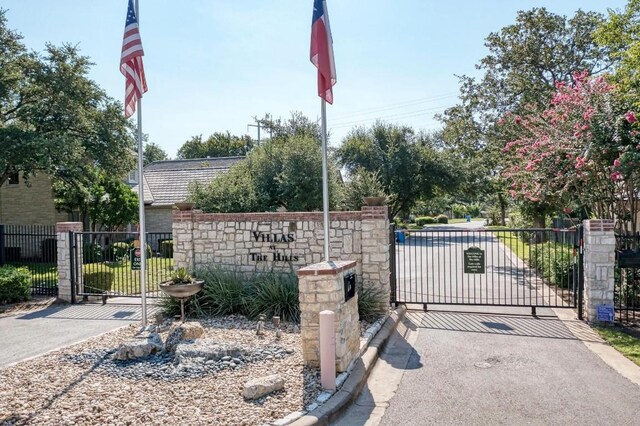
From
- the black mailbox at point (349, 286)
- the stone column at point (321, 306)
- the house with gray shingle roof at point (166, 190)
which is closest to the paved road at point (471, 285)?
the black mailbox at point (349, 286)

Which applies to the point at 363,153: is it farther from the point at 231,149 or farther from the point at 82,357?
the point at 231,149

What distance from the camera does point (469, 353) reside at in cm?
721

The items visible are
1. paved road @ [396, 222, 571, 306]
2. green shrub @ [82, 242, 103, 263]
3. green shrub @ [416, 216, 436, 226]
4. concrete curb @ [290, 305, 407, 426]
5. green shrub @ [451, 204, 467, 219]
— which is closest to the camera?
concrete curb @ [290, 305, 407, 426]

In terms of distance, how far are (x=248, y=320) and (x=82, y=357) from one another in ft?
9.83

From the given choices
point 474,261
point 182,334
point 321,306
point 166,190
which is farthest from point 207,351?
point 166,190

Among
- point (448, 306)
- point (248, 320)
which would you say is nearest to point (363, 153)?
point (448, 306)

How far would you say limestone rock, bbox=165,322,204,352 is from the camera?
6.78m

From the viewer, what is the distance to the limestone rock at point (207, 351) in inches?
245

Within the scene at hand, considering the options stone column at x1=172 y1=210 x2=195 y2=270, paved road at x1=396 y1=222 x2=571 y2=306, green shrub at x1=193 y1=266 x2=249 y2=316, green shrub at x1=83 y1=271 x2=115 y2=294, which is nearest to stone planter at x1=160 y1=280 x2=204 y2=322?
green shrub at x1=193 y1=266 x2=249 y2=316

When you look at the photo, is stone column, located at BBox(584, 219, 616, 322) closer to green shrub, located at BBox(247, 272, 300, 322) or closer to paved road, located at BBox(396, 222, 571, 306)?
paved road, located at BBox(396, 222, 571, 306)

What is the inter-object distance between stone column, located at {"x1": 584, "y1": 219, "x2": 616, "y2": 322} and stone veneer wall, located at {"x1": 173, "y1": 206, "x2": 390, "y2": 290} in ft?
12.4

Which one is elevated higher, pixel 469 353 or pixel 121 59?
pixel 121 59

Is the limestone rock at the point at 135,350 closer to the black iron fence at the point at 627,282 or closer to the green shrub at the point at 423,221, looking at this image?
the black iron fence at the point at 627,282

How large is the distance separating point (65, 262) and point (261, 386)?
8968 mm
